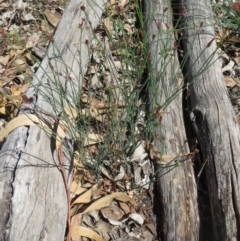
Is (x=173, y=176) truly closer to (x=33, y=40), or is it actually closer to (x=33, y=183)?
(x=33, y=183)

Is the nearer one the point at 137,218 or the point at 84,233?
the point at 84,233

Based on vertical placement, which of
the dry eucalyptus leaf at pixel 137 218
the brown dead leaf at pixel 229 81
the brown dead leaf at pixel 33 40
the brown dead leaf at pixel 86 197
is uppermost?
the brown dead leaf at pixel 33 40

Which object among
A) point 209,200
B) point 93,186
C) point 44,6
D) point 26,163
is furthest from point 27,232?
point 44,6

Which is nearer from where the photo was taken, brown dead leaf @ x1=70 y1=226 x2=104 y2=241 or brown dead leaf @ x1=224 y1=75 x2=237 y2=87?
brown dead leaf @ x1=70 y1=226 x2=104 y2=241

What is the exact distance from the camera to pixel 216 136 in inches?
96.7

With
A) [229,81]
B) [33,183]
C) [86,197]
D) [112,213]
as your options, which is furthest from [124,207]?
[229,81]

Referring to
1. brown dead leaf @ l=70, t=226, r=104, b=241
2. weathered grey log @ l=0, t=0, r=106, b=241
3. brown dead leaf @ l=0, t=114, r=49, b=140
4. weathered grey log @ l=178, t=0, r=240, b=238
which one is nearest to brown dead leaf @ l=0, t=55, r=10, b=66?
weathered grey log @ l=0, t=0, r=106, b=241

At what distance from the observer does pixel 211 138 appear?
247 cm

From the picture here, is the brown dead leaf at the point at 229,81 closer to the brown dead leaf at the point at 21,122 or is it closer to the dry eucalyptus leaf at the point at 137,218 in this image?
the dry eucalyptus leaf at the point at 137,218

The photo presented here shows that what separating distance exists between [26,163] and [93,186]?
47cm

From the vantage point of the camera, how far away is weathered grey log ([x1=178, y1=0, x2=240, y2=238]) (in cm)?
216

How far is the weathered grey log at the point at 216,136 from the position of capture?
2.16 metres

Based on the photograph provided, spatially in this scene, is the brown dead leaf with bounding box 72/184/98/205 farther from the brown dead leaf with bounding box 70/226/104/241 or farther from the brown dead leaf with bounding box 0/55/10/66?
the brown dead leaf with bounding box 0/55/10/66

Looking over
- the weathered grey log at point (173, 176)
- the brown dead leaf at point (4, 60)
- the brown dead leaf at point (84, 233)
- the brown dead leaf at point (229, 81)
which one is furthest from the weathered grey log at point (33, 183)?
the brown dead leaf at point (229, 81)
